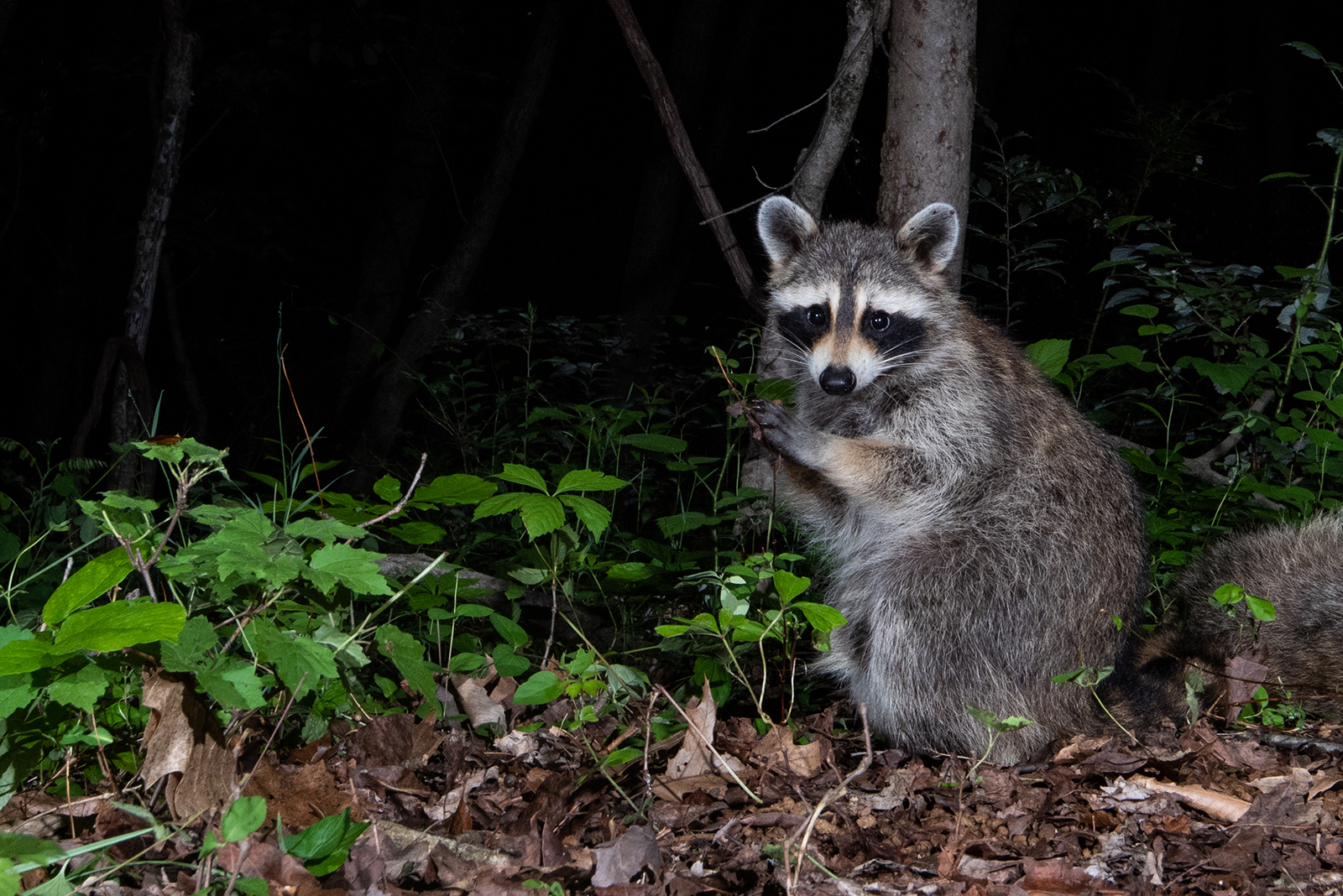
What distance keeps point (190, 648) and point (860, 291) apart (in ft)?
7.98

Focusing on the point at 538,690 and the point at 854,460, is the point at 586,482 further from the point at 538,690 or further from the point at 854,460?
the point at 854,460

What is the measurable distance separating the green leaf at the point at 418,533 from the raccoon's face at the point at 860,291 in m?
1.32

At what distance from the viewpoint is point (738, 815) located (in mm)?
2447

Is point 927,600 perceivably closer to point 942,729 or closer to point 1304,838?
point 942,729

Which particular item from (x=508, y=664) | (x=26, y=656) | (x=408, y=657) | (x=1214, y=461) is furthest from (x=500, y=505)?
(x=1214, y=461)

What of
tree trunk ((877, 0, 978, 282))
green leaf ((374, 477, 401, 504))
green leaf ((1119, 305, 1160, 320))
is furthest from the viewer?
green leaf ((1119, 305, 1160, 320))

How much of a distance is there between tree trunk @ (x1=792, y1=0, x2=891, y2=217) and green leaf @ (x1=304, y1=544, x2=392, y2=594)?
9.64ft

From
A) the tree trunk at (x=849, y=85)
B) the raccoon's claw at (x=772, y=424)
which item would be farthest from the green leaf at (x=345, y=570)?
the tree trunk at (x=849, y=85)

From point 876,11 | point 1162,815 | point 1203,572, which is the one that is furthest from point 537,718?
point 876,11

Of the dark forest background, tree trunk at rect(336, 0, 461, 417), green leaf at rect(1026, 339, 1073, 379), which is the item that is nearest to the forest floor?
green leaf at rect(1026, 339, 1073, 379)

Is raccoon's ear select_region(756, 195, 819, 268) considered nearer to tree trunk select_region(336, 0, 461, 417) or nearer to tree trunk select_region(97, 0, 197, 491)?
tree trunk select_region(97, 0, 197, 491)

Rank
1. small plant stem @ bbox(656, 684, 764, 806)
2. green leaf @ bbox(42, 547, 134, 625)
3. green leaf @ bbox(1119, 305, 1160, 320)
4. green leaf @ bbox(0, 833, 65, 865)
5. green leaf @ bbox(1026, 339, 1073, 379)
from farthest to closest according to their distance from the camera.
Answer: green leaf @ bbox(1119, 305, 1160, 320) → green leaf @ bbox(1026, 339, 1073, 379) → small plant stem @ bbox(656, 684, 764, 806) → green leaf @ bbox(42, 547, 134, 625) → green leaf @ bbox(0, 833, 65, 865)

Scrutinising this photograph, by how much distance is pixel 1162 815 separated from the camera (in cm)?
251

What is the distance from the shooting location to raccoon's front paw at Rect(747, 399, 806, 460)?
3.30 m
